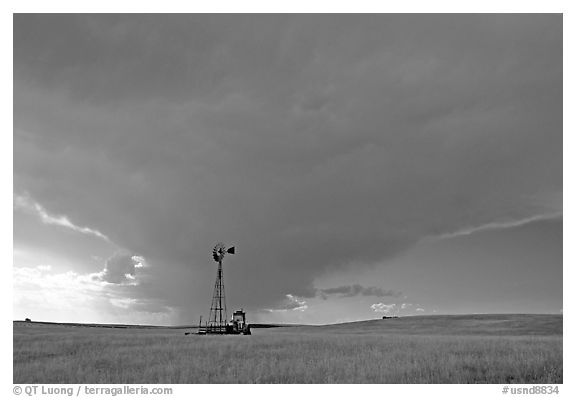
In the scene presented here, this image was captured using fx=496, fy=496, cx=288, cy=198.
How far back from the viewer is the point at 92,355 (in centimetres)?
2467

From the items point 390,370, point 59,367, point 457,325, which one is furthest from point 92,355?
point 457,325

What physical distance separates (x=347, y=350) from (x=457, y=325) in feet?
156

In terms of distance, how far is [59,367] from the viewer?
2016cm

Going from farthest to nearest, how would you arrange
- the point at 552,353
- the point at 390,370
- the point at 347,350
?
the point at 347,350
the point at 552,353
the point at 390,370
